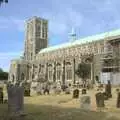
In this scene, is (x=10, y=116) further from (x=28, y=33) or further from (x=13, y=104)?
(x=28, y=33)

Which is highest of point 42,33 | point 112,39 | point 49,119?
point 42,33

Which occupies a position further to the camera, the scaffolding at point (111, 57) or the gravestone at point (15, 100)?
the scaffolding at point (111, 57)

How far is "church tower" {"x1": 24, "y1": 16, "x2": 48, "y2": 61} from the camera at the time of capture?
154000 mm

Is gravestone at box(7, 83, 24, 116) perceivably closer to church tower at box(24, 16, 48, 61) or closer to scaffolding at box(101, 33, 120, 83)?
scaffolding at box(101, 33, 120, 83)

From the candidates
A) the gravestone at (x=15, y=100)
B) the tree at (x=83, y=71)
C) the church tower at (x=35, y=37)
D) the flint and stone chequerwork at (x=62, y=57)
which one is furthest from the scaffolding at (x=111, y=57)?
the church tower at (x=35, y=37)

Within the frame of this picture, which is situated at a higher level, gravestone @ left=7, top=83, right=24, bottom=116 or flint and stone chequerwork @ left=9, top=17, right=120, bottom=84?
flint and stone chequerwork @ left=9, top=17, right=120, bottom=84

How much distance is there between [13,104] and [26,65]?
130306 millimetres

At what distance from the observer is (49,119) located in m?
16.3

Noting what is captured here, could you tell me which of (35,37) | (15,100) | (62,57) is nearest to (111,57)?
(62,57)

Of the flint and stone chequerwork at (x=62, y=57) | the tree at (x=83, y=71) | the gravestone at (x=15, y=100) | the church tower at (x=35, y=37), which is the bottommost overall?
the gravestone at (x=15, y=100)

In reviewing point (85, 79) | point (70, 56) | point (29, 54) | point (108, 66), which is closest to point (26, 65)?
point (29, 54)

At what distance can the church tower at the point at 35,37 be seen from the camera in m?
154

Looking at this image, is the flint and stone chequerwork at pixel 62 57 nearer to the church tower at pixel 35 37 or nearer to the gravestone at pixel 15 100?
the church tower at pixel 35 37

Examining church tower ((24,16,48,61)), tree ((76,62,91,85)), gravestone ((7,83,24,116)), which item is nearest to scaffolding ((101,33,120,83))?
tree ((76,62,91,85))
